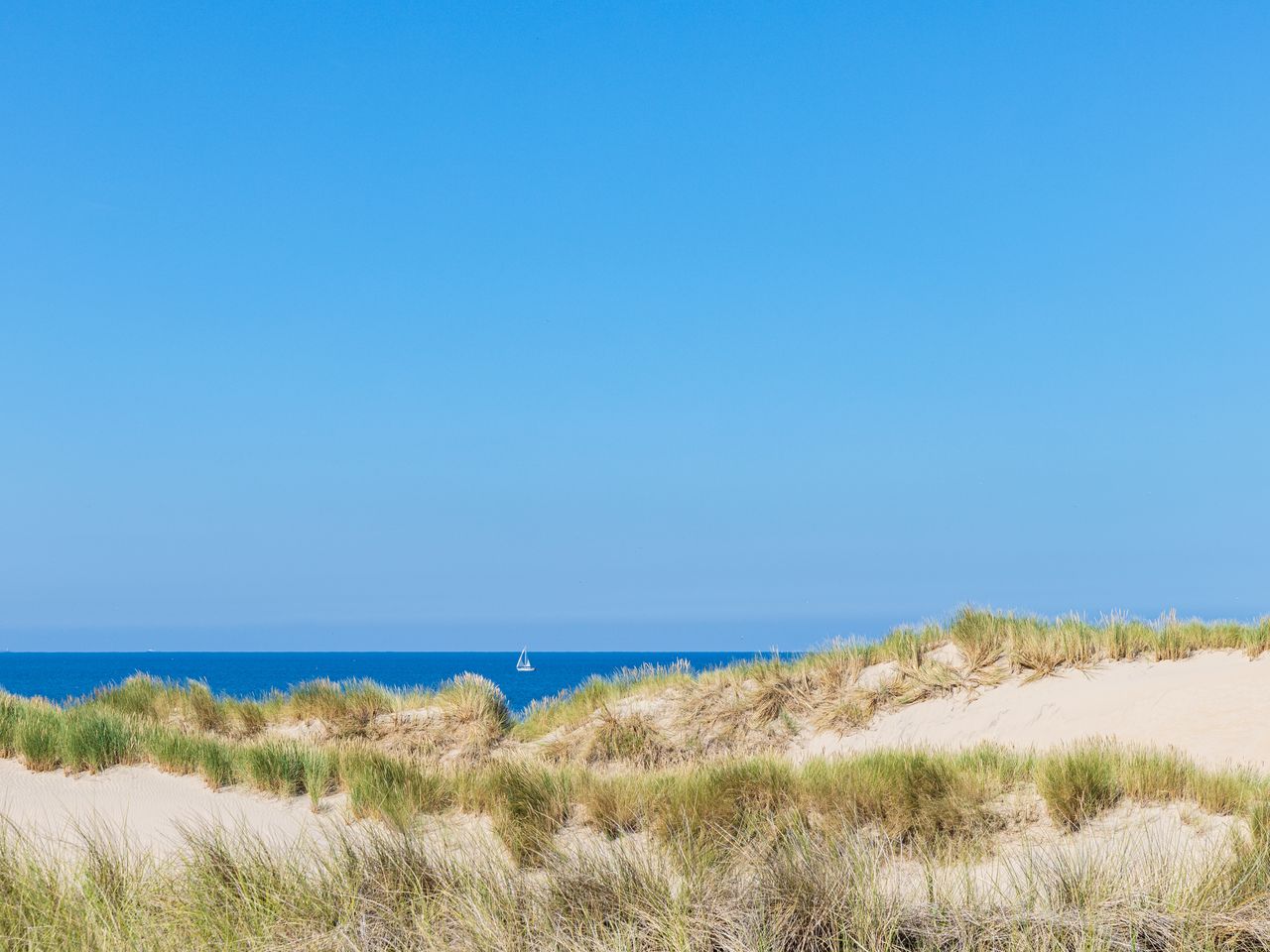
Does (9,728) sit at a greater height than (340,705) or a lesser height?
greater

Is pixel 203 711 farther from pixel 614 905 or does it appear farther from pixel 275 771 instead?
pixel 614 905

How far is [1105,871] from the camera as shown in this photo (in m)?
5.27

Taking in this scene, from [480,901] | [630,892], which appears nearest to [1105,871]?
[630,892]

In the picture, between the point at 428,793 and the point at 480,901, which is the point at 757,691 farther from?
the point at 480,901

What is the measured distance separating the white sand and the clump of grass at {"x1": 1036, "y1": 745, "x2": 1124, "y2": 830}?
18.6 feet

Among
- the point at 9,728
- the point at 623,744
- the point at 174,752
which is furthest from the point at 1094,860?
the point at 9,728

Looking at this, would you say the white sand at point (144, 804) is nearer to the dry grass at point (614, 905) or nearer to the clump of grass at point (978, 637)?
the dry grass at point (614, 905)

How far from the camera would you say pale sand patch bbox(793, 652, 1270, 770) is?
11.4 meters

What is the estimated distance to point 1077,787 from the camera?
8.16 m

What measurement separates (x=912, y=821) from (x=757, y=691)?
718cm

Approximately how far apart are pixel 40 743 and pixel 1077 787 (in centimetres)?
1033

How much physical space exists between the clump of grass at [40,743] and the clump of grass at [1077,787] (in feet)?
32.4

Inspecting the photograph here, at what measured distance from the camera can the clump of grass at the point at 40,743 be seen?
11.2 metres

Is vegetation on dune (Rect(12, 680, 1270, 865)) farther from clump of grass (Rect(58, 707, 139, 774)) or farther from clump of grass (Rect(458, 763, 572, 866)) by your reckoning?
clump of grass (Rect(58, 707, 139, 774))
